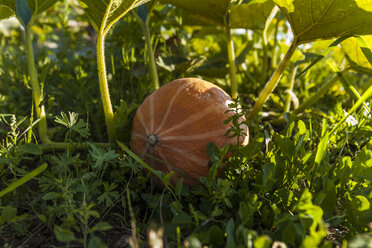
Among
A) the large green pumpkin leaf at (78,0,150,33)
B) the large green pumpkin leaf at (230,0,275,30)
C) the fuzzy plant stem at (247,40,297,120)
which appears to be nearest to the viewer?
the large green pumpkin leaf at (78,0,150,33)

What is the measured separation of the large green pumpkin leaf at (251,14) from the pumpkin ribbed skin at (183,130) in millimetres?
716

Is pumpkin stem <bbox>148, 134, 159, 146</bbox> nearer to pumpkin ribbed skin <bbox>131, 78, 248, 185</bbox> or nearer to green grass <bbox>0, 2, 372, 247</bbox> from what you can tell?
pumpkin ribbed skin <bbox>131, 78, 248, 185</bbox>

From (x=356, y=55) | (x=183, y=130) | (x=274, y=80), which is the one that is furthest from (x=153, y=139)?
(x=356, y=55)

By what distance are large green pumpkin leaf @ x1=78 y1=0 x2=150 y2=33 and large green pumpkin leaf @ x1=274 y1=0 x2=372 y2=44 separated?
0.72 metres

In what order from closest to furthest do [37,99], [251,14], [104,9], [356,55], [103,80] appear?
[104,9] < [103,80] < [37,99] < [356,55] < [251,14]

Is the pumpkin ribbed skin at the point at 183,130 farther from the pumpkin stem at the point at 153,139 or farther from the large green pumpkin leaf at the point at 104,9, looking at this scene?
the large green pumpkin leaf at the point at 104,9

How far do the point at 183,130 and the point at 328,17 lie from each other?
2.91 ft

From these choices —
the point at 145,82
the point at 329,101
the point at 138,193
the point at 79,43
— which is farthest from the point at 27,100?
the point at 329,101

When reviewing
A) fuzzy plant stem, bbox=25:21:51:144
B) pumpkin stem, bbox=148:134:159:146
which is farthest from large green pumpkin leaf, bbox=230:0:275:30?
fuzzy plant stem, bbox=25:21:51:144

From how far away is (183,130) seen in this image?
5.59 ft

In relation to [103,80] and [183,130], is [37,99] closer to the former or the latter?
[103,80]

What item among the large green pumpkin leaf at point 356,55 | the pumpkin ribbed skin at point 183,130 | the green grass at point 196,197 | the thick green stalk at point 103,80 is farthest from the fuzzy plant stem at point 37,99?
the large green pumpkin leaf at point 356,55

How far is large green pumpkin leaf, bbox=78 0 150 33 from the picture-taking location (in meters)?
1.66

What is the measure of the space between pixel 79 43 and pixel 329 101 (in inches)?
79.7
